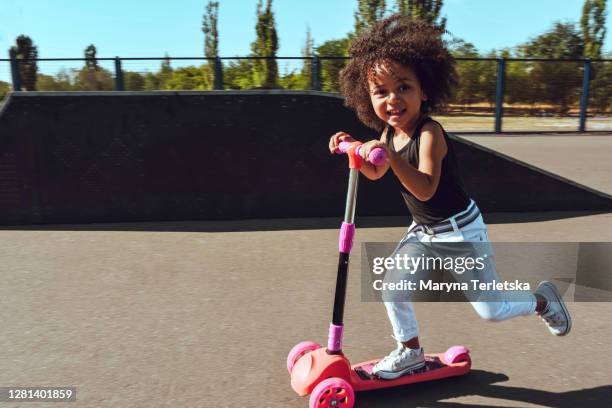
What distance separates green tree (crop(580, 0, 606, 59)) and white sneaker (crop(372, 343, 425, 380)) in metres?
28.9

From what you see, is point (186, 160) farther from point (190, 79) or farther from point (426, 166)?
point (190, 79)

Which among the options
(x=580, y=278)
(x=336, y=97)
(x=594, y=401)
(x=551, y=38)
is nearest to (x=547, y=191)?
(x=580, y=278)

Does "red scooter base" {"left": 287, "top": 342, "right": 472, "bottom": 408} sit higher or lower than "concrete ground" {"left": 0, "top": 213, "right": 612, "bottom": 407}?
higher

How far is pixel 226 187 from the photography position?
19.9ft

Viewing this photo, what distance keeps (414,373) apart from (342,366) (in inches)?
17.3

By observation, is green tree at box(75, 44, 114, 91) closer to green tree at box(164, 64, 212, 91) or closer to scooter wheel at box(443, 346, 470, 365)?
green tree at box(164, 64, 212, 91)

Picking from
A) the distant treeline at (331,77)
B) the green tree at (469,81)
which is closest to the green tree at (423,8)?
the distant treeline at (331,77)

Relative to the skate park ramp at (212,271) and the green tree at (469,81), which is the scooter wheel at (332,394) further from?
the green tree at (469,81)

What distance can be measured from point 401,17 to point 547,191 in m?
4.35

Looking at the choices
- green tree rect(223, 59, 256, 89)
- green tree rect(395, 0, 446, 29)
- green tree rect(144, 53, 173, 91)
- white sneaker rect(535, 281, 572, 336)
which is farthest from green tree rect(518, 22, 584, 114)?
white sneaker rect(535, 281, 572, 336)

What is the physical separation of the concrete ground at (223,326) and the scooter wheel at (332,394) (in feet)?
0.60

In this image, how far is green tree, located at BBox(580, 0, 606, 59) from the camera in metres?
27.3

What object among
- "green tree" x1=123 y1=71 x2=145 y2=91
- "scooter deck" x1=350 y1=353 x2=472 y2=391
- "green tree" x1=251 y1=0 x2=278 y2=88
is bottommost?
"scooter deck" x1=350 y1=353 x2=472 y2=391

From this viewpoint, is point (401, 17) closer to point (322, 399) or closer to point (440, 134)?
point (440, 134)
